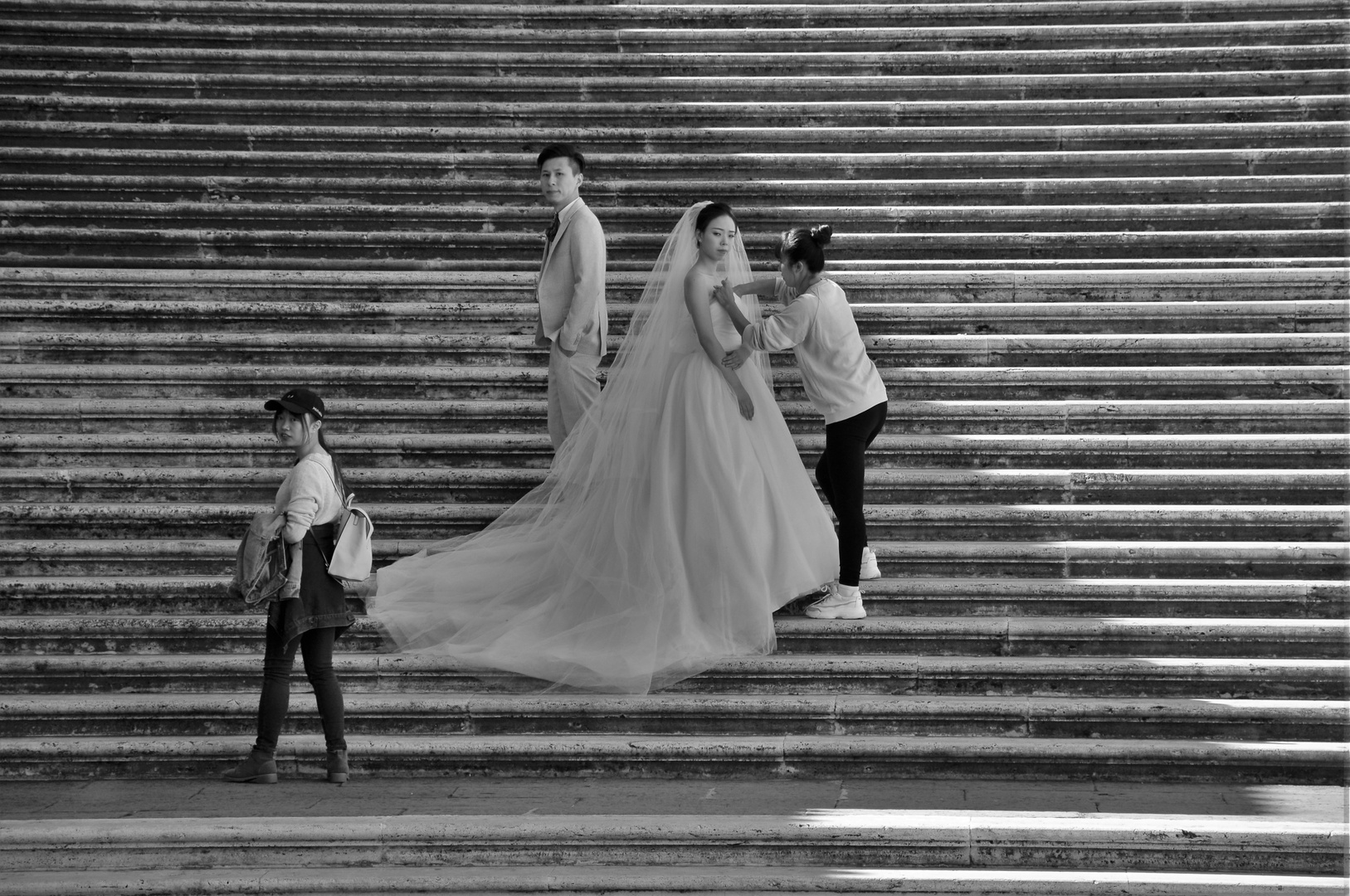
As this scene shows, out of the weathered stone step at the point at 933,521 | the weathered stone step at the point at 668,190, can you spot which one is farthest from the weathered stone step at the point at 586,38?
the weathered stone step at the point at 933,521

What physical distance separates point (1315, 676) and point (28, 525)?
5.74m

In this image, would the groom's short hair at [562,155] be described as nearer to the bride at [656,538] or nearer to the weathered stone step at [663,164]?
the bride at [656,538]

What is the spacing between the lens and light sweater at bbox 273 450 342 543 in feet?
16.5

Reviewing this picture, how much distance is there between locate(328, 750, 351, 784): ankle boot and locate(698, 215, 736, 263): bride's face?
101 inches

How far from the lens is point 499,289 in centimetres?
790

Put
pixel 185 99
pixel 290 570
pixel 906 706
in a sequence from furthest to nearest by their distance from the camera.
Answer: pixel 185 99
pixel 906 706
pixel 290 570

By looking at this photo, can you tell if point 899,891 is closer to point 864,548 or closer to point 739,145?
point 864,548

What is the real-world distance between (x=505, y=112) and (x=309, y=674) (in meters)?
4.81

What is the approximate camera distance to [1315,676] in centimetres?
550

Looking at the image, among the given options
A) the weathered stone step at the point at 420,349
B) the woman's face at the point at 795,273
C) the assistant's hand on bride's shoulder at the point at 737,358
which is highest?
the woman's face at the point at 795,273

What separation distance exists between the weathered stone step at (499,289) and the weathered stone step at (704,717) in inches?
103

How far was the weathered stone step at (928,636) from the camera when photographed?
18.8 ft

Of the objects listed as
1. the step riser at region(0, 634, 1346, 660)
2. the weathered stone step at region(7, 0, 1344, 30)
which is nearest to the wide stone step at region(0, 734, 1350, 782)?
the step riser at region(0, 634, 1346, 660)

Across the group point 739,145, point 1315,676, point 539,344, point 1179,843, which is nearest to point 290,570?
point 539,344
